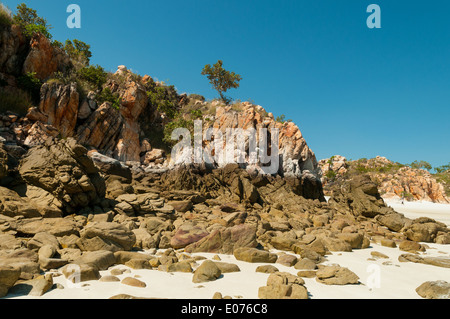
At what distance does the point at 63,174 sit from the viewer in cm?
1126

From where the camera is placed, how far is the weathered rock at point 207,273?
5676mm

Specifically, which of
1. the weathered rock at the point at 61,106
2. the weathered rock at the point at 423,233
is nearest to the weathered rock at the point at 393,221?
the weathered rock at the point at 423,233

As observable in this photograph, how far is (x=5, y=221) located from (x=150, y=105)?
86.1 feet

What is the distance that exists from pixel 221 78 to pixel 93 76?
1754 centimetres

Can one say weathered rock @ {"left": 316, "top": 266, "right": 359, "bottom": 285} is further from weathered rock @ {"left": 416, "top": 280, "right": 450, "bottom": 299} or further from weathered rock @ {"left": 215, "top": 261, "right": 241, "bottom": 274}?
weathered rock @ {"left": 215, "top": 261, "right": 241, "bottom": 274}

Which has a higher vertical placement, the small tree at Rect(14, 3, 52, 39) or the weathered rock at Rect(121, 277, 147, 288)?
the small tree at Rect(14, 3, 52, 39)

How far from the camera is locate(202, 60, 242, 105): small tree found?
37.2 metres

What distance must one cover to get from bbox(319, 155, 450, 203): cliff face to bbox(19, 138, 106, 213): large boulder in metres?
50.3

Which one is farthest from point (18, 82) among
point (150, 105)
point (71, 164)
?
point (71, 164)

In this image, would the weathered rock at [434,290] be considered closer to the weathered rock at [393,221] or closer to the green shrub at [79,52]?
the weathered rock at [393,221]

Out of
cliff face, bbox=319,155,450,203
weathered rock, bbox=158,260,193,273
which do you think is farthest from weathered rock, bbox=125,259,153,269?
cliff face, bbox=319,155,450,203

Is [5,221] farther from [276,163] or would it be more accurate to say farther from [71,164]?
[276,163]

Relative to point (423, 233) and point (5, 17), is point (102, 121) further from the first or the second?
point (423, 233)

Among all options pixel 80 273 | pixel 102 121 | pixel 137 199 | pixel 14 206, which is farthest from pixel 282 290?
pixel 102 121
